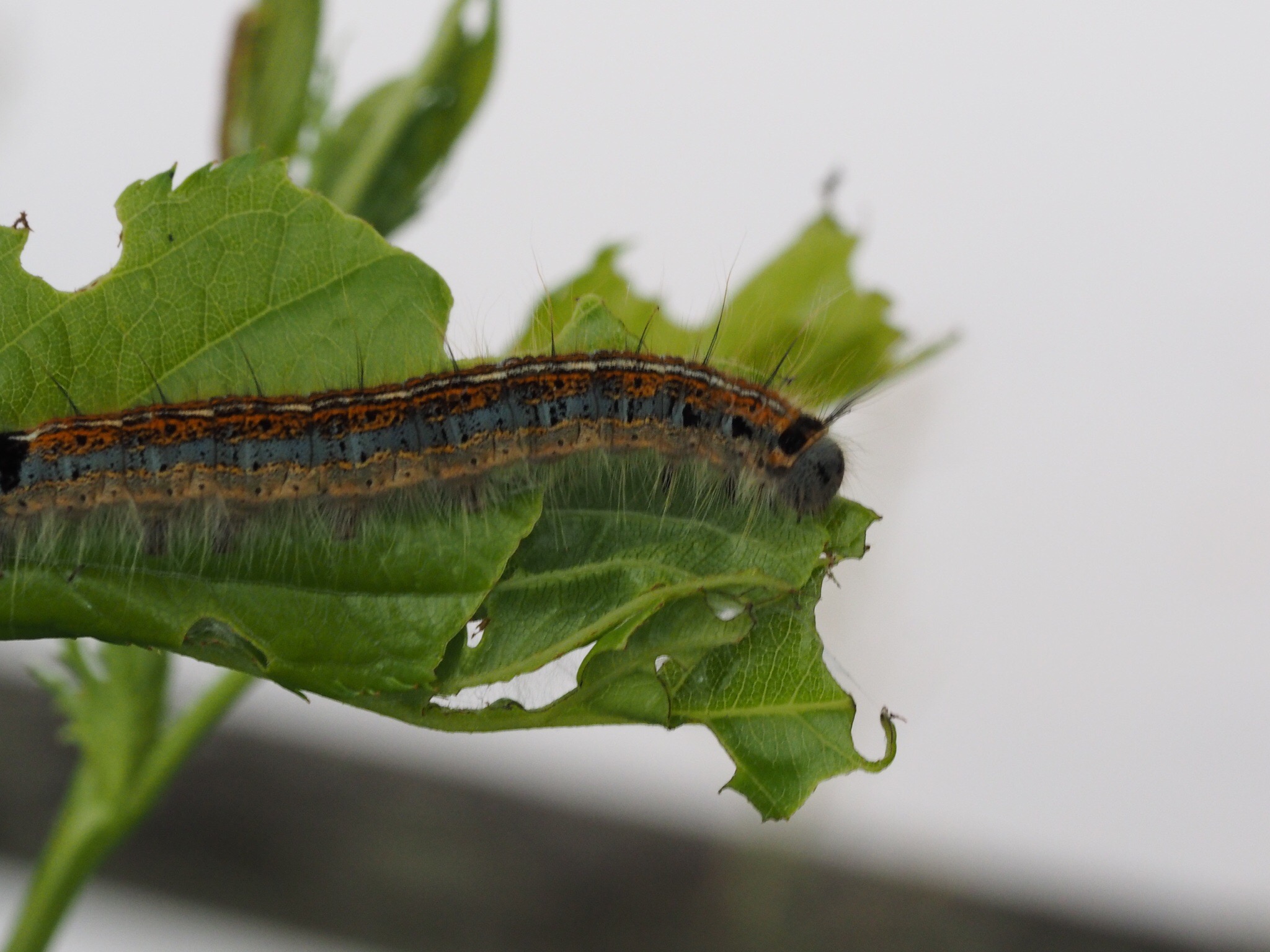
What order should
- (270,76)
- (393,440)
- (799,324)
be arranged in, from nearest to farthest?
(393,440) < (270,76) < (799,324)

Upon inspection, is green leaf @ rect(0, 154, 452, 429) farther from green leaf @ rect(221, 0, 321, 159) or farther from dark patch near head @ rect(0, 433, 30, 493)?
green leaf @ rect(221, 0, 321, 159)

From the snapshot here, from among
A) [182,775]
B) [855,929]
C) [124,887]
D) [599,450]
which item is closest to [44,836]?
[124,887]

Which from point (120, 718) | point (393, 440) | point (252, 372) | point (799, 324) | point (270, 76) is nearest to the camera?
point (252, 372)

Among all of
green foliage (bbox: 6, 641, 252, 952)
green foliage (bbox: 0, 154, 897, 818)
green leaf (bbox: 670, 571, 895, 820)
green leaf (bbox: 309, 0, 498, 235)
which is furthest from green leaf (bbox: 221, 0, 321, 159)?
green leaf (bbox: 670, 571, 895, 820)

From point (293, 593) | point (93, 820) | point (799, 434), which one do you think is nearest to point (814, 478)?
point (799, 434)

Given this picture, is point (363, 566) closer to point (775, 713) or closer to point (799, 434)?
point (775, 713)

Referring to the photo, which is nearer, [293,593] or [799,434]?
[293,593]

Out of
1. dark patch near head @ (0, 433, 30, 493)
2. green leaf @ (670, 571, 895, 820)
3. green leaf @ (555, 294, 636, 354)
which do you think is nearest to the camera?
green leaf @ (670, 571, 895, 820)
